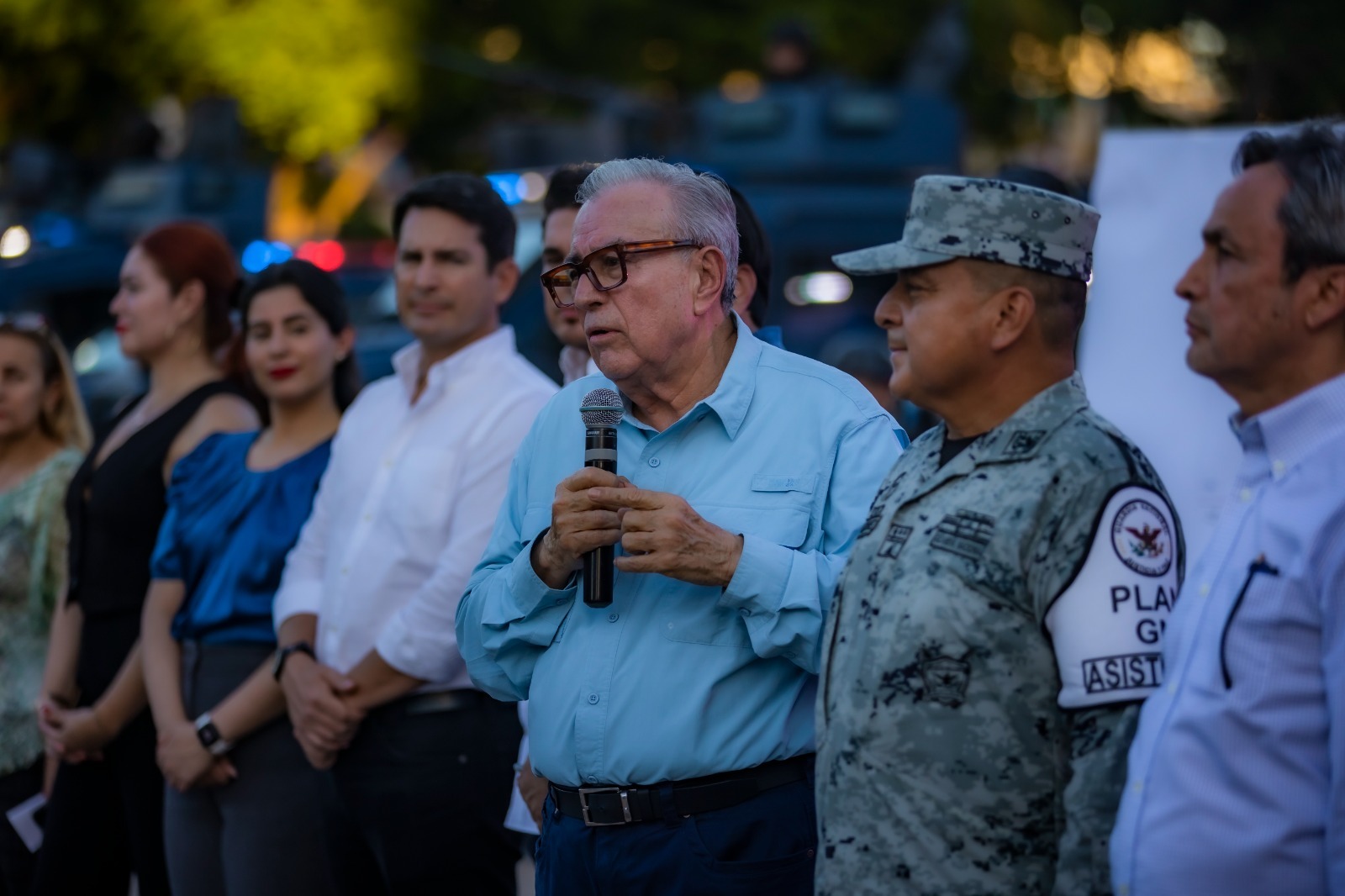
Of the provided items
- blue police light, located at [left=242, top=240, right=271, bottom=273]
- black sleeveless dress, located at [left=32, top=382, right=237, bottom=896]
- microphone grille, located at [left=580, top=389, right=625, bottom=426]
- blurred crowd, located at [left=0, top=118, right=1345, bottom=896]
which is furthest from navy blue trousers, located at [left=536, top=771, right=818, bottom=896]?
blue police light, located at [left=242, top=240, right=271, bottom=273]

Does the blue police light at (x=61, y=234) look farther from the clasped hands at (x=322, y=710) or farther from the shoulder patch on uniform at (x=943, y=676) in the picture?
the shoulder patch on uniform at (x=943, y=676)

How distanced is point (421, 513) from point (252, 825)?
1037 millimetres

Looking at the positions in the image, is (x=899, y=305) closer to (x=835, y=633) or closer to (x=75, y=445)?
(x=835, y=633)

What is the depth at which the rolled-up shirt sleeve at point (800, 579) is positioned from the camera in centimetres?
287

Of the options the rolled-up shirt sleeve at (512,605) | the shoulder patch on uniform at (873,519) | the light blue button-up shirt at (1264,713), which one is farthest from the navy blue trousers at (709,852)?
the light blue button-up shirt at (1264,713)

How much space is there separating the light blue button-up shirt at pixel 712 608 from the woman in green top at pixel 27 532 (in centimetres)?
255

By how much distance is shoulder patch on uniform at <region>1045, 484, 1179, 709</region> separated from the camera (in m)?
2.31

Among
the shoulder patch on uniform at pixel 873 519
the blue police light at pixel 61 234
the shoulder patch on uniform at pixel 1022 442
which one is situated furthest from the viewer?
the blue police light at pixel 61 234

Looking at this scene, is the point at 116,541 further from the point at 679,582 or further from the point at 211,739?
the point at 679,582

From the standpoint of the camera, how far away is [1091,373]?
541 cm

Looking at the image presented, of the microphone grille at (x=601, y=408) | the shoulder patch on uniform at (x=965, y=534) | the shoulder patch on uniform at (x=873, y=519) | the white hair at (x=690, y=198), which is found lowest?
the shoulder patch on uniform at (x=965, y=534)

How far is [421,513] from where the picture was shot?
407 cm

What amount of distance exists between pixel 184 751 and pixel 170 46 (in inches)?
808

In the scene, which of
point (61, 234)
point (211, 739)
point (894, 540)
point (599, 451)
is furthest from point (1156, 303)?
point (61, 234)
